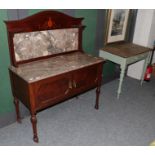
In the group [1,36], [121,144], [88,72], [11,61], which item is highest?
[1,36]

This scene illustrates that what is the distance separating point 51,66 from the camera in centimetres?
210

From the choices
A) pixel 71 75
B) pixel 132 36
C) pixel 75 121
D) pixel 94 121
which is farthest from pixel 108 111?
pixel 132 36

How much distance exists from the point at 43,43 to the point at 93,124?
3.92 ft

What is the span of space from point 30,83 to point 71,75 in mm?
500

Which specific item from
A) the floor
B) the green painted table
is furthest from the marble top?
the floor

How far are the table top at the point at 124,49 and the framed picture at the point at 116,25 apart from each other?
9cm

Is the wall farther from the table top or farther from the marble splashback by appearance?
the marble splashback

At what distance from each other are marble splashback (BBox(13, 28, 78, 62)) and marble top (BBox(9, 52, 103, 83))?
3.6 inches

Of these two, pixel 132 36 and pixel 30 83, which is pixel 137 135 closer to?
pixel 30 83

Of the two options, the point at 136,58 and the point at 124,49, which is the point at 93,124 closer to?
the point at 136,58

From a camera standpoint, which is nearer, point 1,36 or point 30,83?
point 30,83

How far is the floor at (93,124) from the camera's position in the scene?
7.23 ft

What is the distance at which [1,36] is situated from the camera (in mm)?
1950

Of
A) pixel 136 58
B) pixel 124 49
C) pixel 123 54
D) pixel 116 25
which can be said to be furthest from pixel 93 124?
pixel 116 25
